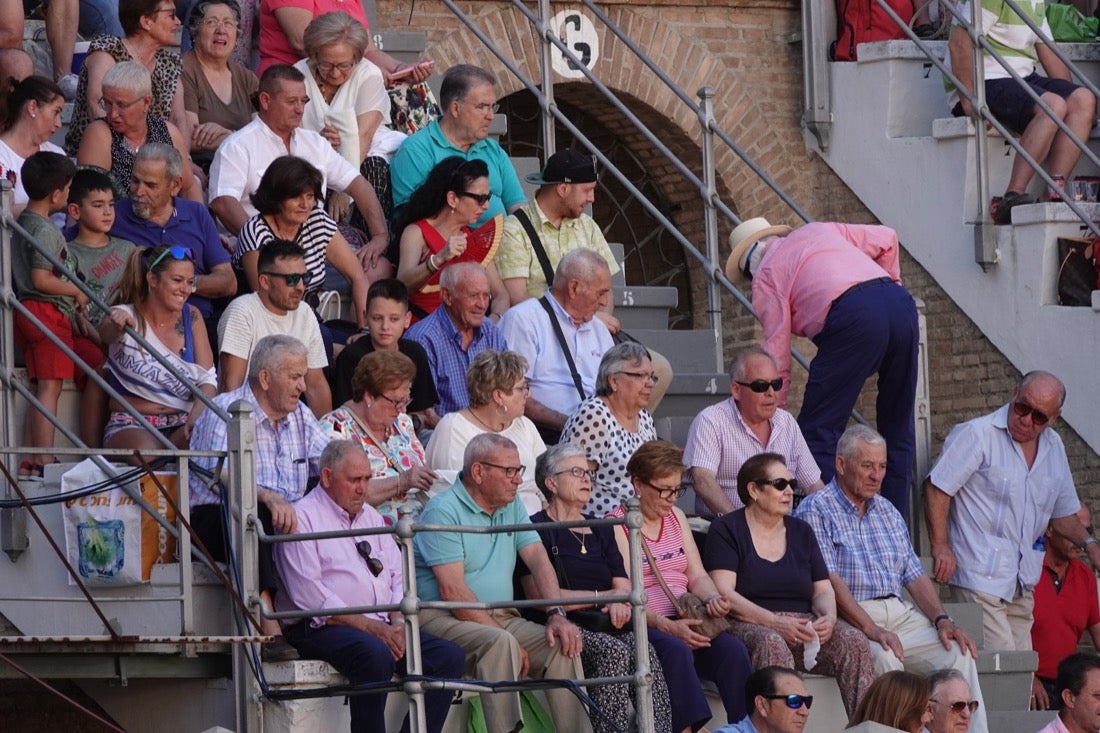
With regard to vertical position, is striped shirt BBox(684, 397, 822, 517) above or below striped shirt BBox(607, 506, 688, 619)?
above

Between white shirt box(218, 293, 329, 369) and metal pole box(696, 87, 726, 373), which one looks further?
metal pole box(696, 87, 726, 373)

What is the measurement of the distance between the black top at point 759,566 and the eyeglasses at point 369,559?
141cm

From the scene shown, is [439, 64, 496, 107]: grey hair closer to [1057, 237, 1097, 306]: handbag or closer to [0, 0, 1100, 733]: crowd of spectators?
[0, 0, 1100, 733]: crowd of spectators

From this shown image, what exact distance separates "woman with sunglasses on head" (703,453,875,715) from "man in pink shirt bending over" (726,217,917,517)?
0.86 m

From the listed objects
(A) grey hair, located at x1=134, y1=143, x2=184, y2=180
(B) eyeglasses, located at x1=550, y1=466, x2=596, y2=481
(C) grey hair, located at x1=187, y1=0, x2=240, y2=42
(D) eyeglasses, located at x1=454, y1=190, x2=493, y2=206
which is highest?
(C) grey hair, located at x1=187, y1=0, x2=240, y2=42

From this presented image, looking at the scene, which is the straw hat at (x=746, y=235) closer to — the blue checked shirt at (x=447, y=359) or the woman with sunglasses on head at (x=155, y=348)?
the blue checked shirt at (x=447, y=359)

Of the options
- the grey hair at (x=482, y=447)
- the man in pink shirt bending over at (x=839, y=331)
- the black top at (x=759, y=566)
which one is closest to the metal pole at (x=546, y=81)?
the man in pink shirt bending over at (x=839, y=331)

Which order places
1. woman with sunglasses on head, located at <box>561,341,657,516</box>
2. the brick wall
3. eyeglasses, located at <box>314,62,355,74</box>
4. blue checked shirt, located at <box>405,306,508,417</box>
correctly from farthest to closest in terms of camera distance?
the brick wall, eyeglasses, located at <box>314,62,355,74</box>, blue checked shirt, located at <box>405,306,508,417</box>, woman with sunglasses on head, located at <box>561,341,657,516</box>

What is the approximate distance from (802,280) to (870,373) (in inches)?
20.0

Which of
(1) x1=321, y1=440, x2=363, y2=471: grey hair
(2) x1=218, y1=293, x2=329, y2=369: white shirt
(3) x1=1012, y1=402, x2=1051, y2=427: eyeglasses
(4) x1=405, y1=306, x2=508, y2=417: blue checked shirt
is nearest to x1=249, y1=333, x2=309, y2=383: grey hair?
(2) x1=218, y1=293, x2=329, y2=369: white shirt

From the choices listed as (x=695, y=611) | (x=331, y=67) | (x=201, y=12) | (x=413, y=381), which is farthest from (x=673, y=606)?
(x=201, y=12)

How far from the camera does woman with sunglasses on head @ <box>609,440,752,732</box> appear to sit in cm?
855

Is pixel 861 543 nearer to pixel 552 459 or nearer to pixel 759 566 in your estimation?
pixel 759 566

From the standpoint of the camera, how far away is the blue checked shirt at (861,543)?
379 inches
